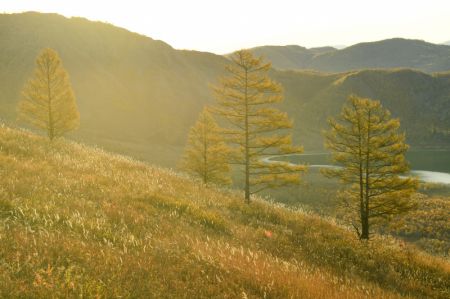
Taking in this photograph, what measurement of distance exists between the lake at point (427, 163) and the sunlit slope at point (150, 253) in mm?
55799

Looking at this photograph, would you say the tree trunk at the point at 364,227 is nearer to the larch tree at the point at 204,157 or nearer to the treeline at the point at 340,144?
the treeline at the point at 340,144

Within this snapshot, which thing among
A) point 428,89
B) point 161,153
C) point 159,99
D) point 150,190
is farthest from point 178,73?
point 150,190

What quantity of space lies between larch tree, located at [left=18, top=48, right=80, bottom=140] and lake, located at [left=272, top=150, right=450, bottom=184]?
1684 inches

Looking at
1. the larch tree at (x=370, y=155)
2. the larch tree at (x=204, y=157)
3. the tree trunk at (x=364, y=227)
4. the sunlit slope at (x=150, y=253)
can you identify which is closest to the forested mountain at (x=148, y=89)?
the larch tree at (x=204, y=157)

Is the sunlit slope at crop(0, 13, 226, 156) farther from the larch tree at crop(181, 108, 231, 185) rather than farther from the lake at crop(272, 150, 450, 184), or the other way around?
the larch tree at crop(181, 108, 231, 185)

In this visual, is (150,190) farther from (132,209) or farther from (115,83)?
(115,83)

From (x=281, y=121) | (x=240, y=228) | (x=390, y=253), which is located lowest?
(x=390, y=253)

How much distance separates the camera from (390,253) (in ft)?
43.3

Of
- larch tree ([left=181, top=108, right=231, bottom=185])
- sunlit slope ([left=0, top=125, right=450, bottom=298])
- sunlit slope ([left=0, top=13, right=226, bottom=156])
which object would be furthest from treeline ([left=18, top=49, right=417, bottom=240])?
sunlit slope ([left=0, top=13, right=226, bottom=156])

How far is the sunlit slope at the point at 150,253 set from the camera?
4938 millimetres

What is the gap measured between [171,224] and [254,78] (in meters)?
14.9

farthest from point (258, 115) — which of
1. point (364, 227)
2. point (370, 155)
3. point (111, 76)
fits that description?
point (111, 76)

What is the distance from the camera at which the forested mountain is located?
97.9 m

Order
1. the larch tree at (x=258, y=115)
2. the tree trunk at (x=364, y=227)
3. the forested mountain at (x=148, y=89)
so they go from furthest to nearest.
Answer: the forested mountain at (x=148, y=89) → the larch tree at (x=258, y=115) → the tree trunk at (x=364, y=227)
